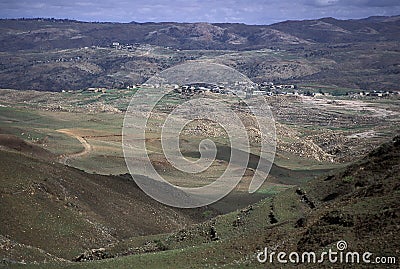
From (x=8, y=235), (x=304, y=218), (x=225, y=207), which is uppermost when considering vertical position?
(x=304, y=218)

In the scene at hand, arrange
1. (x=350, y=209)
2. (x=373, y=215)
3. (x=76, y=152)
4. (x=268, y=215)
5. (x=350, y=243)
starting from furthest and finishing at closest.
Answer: (x=76, y=152), (x=268, y=215), (x=350, y=209), (x=373, y=215), (x=350, y=243)

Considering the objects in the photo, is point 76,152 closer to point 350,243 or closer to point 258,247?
point 258,247

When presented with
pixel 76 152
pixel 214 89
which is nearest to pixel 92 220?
pixel 76 152

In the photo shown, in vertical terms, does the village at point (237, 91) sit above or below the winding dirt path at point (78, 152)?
above

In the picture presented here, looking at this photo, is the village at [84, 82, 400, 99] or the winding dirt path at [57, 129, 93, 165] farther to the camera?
the village at [84, 82, 400, 99]

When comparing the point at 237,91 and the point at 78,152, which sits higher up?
the point at 237,91

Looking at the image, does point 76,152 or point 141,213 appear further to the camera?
point 76,152

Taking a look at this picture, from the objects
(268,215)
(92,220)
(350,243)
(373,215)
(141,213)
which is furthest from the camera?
(141,213)

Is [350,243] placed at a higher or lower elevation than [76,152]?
higher

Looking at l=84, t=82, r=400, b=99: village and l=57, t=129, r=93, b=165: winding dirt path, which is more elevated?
l=84, t=82, r=400, b=99: village

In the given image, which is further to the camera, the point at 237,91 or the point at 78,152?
the point at 237,91

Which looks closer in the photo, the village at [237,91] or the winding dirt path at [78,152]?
the winding dirt path at [78,152]
